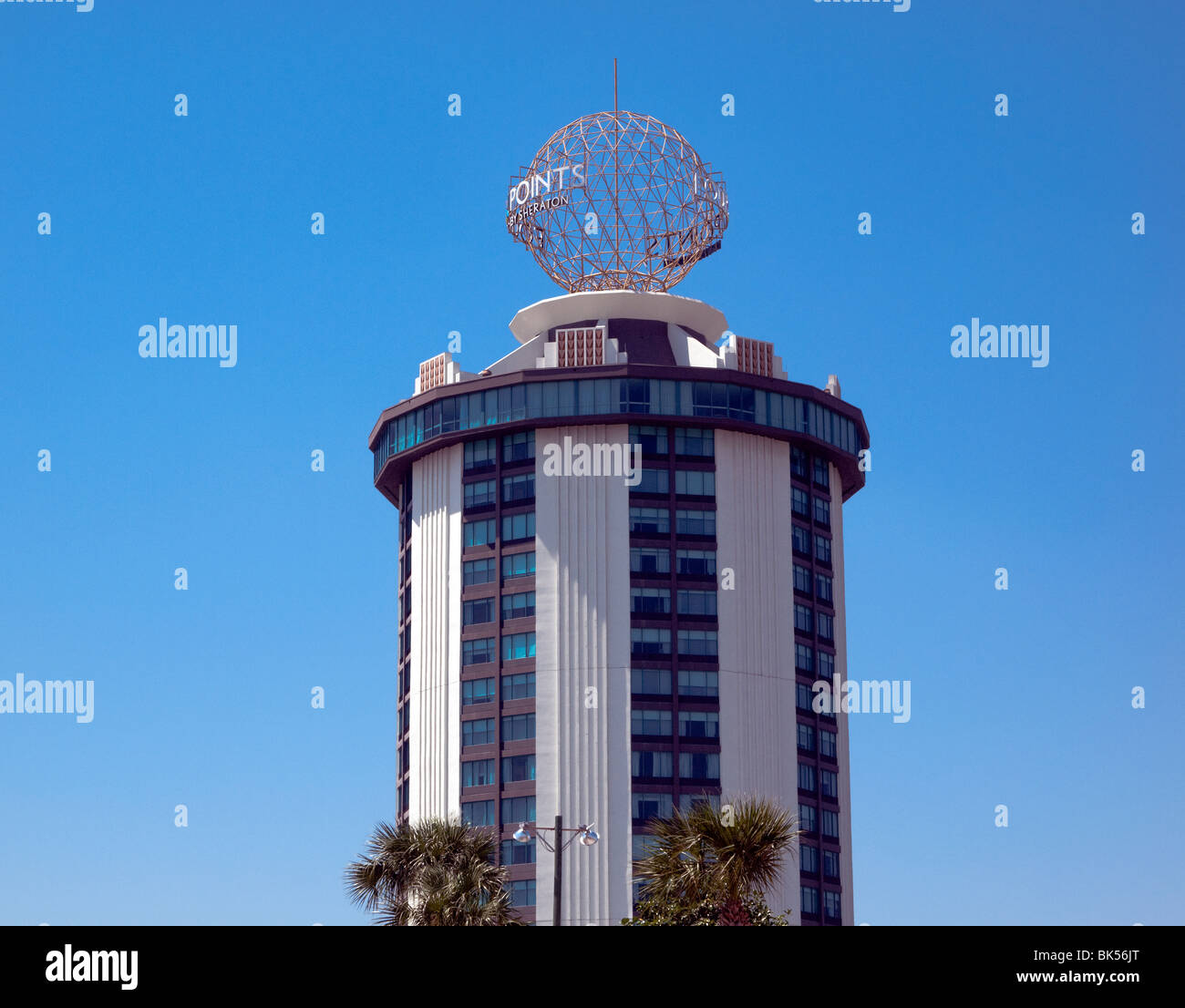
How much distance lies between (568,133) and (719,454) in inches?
1208

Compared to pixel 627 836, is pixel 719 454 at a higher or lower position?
higher

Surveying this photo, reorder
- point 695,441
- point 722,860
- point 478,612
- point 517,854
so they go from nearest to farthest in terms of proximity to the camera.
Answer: point 722,860 < point 517,854 < point 478,612 < point 695,441

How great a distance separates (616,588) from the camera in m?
138

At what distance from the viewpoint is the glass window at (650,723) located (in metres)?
135

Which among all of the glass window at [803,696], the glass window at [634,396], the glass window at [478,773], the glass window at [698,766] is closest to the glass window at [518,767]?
the glass window at [478,773]

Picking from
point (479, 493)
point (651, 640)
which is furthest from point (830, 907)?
point (479, 493)

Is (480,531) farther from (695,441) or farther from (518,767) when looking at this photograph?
(518,767)

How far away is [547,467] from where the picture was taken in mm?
140500

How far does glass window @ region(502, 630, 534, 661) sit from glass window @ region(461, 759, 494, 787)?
7705 millimetres

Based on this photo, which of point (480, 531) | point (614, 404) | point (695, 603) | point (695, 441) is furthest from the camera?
point (695, 441)

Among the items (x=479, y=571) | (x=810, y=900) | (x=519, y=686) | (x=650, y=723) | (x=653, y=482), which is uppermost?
(x=653, y=482)

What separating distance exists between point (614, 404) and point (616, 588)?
1396 cm
